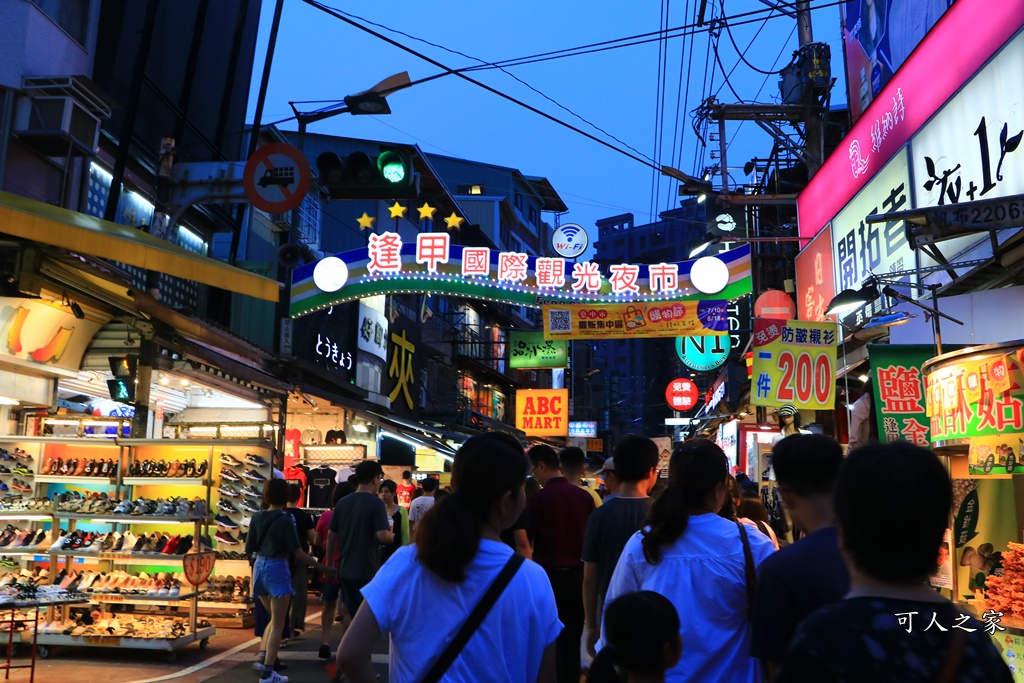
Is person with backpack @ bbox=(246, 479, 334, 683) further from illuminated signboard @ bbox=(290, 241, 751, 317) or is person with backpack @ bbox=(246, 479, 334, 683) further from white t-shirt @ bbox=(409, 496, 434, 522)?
illuminated signboard @ bbox=(290, 241, 751, 317)

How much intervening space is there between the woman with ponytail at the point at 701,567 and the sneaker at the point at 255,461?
350 inches

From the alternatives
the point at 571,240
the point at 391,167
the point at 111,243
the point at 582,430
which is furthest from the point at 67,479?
the point at 582,430

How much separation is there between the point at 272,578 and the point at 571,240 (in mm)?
25673

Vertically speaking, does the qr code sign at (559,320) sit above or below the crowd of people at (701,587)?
above

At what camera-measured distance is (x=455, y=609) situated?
299cm

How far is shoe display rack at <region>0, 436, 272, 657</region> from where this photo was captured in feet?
34.0

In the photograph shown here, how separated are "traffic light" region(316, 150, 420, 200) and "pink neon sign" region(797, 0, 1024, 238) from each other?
6.13 meters

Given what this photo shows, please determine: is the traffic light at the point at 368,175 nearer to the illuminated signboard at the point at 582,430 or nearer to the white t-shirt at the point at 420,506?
the white t-shirt at the point at 420,506

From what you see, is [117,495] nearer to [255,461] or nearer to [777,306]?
[255,461]

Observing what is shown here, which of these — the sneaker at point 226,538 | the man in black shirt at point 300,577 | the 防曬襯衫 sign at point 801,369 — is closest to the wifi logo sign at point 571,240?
the man in black shirt at point 300,577

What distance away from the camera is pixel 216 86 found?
62.5 feet

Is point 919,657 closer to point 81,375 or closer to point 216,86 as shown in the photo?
point 81,375

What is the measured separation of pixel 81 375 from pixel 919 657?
513 inches

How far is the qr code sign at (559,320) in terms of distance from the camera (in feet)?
56.2
